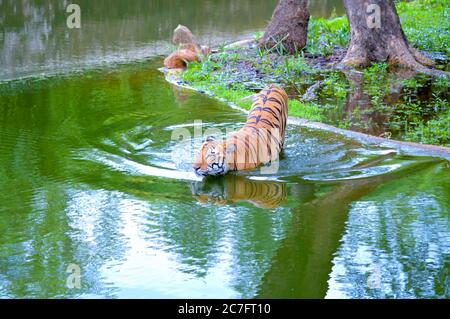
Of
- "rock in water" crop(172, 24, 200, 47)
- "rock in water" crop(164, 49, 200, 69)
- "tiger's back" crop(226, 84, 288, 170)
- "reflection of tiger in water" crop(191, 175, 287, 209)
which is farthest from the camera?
"rock in water" crop(172, 24, 200, 47)

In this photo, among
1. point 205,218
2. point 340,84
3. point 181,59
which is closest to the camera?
point 205,218

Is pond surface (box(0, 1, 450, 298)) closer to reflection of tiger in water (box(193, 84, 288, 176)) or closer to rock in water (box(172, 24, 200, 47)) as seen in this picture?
reflection of tiger in water (box(193, 84, 288, 176))

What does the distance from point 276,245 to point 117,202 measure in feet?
5.13

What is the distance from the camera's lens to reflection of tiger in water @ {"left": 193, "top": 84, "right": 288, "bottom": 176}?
6.68 metres

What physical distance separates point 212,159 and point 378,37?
19.4ft

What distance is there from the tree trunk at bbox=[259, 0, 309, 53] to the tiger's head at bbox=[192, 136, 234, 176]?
250 inches

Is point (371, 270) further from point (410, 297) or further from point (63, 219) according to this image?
point (63, 219)

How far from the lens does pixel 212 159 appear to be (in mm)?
6672

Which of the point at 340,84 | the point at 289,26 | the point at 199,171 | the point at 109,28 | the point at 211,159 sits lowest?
the point at 199,171

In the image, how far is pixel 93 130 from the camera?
8.70 metres

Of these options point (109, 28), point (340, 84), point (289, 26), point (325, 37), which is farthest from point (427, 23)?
point (109, 28)

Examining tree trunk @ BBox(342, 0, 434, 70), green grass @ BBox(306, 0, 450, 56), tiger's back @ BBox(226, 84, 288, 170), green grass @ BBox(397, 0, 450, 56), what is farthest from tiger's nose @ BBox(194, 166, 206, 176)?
green grass @ BBox(397, 0, 450, 56)

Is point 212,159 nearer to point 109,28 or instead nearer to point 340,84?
point 340,84
